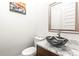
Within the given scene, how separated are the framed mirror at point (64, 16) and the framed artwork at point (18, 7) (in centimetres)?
68

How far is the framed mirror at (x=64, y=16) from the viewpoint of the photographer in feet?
5.87

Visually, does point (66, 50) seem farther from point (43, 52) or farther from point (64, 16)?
point (64, 16)

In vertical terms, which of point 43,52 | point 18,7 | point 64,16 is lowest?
point 43,52

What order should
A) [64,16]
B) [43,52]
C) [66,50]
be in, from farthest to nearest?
[64,16] < [43,52] < [66,50]

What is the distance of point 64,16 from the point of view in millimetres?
1995

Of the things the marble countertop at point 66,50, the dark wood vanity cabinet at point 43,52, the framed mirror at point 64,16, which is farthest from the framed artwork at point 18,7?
the marble countertop at point 66,50

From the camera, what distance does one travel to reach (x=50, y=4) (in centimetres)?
239

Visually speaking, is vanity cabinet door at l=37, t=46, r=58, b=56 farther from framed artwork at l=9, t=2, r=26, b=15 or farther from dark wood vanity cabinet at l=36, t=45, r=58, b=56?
framed artwork at l=9, t=2, r=26, b=15

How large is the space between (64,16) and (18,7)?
1.18 m

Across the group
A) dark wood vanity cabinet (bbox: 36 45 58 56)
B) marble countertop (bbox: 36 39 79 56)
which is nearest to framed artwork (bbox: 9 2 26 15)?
dark wood vanity cabinet (bbox: 36 45 58 56)

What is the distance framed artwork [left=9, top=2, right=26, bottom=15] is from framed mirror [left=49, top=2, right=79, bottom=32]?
26.8 inches

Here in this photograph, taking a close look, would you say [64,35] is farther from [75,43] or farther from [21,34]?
[21,34]

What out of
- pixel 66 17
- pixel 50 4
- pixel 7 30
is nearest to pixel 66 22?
pixel 66 17

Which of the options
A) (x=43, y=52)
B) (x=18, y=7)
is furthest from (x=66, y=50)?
(x=18, y=7)
